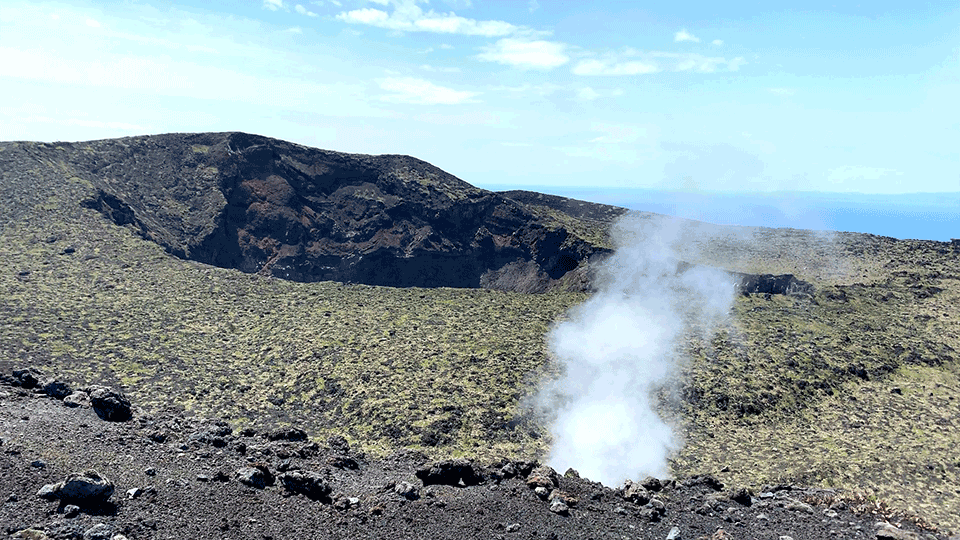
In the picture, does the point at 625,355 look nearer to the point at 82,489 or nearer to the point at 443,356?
the point at 443,356

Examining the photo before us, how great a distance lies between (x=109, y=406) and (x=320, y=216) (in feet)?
166

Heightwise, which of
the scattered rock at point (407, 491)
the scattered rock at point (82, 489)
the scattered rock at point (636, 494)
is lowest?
the scattered rock at point (407, 491)

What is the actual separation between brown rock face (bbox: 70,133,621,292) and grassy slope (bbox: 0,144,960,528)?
1069 cm

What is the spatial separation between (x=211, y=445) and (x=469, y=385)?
1531 centimetres

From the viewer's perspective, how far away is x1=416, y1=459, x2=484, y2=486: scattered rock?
64.4ft

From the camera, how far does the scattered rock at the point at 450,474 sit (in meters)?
19.6

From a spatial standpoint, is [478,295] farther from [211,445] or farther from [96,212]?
[96,212]

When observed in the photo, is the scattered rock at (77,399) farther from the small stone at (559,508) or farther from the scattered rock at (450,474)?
the small stone at (559,508)

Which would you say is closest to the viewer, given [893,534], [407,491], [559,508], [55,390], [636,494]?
[893,534]

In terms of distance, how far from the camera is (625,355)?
36.3 metres

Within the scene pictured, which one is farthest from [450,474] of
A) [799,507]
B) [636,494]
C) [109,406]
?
[109,406]

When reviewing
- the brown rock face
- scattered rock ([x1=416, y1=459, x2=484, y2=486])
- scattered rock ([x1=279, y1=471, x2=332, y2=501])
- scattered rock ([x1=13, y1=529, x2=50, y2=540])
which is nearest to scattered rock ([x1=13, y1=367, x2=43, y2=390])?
scattered rock ([x1=13, y1=529, x2=50, y2=540])

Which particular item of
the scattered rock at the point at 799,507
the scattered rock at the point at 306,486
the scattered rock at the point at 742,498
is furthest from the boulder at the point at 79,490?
the scattered rock at the point at 799,507

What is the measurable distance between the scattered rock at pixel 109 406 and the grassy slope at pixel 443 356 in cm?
756
